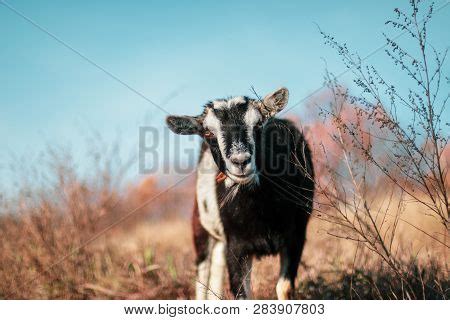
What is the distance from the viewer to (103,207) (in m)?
9.67

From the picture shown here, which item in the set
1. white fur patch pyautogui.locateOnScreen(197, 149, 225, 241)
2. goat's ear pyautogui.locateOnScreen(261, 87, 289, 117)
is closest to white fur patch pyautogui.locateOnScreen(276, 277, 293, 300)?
white fur patch pyautogui.locateOnScreen(197, 149, 225, 241)

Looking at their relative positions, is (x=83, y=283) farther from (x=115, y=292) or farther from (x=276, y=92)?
(x=276, y=92)

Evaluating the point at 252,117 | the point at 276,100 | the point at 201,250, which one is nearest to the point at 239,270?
the point at 252,117

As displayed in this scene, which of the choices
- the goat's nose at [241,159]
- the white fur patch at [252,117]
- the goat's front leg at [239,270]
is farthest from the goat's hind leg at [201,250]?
the goat's nose at [241,159]

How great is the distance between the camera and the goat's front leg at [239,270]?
20.2ft

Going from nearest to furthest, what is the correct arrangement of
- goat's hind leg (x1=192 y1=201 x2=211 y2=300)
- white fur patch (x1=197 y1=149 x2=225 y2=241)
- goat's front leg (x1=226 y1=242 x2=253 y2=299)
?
goat's front leg (x1=226 y1=242 x2=253 y2=299), white fur patch (x1=197 y1=149 x2=225 y2=241), goat's hind leg (x1=192 y1=201 x2=211 y2=300)

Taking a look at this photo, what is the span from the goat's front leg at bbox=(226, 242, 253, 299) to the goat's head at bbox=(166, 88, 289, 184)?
884mm

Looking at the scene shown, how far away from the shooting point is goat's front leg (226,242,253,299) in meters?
A: 6.15

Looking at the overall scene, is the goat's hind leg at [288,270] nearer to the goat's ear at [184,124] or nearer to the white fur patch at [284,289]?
the white fur patch at [284,289]

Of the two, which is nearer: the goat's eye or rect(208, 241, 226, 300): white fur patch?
the goat's eye

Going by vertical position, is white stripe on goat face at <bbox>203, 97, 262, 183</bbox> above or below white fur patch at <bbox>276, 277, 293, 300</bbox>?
above

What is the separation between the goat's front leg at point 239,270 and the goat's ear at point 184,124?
1.41 m

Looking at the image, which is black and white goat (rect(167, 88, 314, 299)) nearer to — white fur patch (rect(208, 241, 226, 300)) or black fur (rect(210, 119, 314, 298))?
black fur (rect(210, 119, 314, 298))
